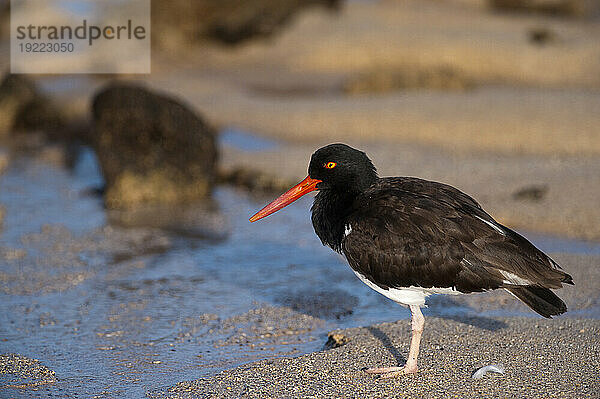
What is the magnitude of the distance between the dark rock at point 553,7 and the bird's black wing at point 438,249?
53.5ft

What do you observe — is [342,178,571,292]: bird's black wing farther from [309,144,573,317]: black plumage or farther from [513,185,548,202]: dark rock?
[513,185,548,202]: dark rock

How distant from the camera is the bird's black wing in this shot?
16.4ft

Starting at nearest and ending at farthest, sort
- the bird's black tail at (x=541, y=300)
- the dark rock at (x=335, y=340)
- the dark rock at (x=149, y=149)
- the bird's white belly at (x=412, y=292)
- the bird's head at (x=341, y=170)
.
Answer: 1. the bird's black tail at (x=541, y=300)
2. the bird's white belly at (x=412, y=292)
3. the bird's head at (x=341, y=170)
4. the dark rock at (x=335, y=340)
5. the dark rock at (x=149, y=149)

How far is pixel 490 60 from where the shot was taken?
639 inches

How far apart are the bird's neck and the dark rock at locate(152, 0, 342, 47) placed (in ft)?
46.6

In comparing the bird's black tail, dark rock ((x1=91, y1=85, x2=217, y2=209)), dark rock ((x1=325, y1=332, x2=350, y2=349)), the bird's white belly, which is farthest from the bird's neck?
dark rock ((x1=91, y1=85, x2=217, y2=209))

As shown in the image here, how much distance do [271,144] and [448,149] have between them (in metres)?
2.74

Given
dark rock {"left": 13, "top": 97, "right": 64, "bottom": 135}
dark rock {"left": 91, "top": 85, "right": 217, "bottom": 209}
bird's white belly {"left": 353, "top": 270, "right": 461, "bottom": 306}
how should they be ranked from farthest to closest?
dark rock {"left": 13, "top": 97, "right": 64, "bottom": 135} → dark rock {"left": 91, "top": 85, "right": 217, "bottom": 209} → bird's white belly {"left": 353, "top": 270, "right": 461, "bottom": 306}

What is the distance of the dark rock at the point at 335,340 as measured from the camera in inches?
235

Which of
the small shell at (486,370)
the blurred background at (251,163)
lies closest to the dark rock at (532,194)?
the blurred background at (251,163)

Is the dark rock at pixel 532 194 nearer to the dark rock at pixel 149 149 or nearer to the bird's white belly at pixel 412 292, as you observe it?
the dark rock at pixel 149 149

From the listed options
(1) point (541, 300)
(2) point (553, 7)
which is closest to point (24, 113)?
(1) point (541, 300)

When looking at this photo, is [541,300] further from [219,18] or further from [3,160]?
[219,18]

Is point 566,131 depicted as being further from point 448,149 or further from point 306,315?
point 306,315
